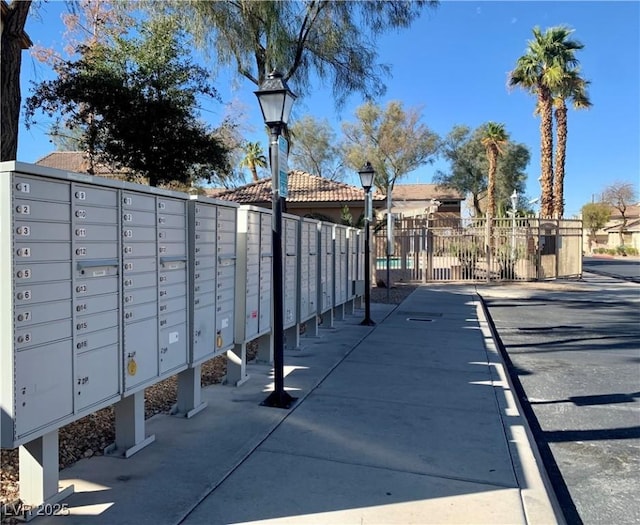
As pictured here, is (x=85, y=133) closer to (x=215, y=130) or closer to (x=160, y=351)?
(x=215, y=130)

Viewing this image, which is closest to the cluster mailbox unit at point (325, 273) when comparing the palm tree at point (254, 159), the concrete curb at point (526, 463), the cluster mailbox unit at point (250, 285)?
the cluster mailbox unit at point (250, 285)

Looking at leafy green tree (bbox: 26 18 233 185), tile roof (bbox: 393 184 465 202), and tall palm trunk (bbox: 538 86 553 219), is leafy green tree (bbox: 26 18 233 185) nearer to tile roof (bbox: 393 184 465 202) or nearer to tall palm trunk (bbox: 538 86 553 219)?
tall palm trunk (bbox: 538 86 553 219)

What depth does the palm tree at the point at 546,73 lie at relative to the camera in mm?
24594

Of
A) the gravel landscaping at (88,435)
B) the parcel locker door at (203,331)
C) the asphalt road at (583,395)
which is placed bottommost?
the asphalt road at (583,395)

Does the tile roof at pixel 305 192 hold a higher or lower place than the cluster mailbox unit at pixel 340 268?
higher

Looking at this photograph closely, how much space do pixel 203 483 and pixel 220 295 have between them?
2.05 m

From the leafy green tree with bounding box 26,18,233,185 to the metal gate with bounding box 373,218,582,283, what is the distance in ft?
31.5

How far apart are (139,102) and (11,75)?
19.6 feet

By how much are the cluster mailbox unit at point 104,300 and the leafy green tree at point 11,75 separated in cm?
309

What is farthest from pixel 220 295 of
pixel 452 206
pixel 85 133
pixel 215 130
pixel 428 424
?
pixel 452 206

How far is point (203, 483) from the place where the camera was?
11.2 ft

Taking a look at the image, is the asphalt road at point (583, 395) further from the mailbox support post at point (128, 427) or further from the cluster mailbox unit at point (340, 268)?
the cluster mailbox unit at point (340, 268)

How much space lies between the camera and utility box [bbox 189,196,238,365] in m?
4.54

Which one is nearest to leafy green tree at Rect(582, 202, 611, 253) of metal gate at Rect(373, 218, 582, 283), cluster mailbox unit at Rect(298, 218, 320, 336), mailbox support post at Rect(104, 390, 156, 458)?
metal gate at Rect(373, 218, 582, 283)
